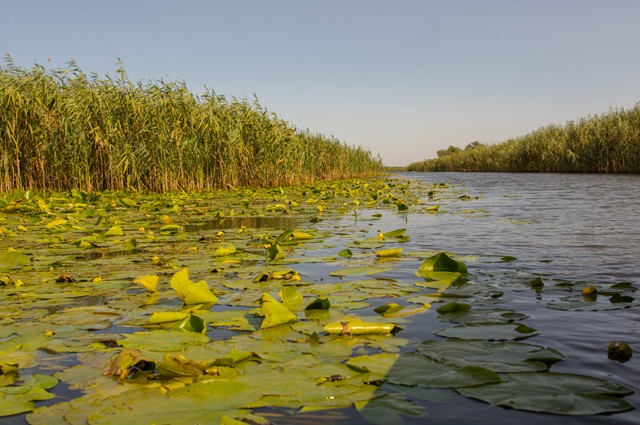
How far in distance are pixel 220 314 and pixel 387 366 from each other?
3.46 ft

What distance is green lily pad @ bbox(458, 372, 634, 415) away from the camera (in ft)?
4.69

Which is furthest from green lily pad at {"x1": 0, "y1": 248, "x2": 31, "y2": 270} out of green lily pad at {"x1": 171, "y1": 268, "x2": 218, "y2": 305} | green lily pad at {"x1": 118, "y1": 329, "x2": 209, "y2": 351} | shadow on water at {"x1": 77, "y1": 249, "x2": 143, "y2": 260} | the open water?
the open water

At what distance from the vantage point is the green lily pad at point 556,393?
143 cm

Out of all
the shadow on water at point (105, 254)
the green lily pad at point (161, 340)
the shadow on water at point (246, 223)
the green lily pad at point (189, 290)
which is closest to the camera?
the green lily pad at point (161, 340)

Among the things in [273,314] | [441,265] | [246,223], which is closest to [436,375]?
[273,314]

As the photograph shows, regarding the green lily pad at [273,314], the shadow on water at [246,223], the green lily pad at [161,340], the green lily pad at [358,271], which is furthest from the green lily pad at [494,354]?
the shadow on water at [246,223]

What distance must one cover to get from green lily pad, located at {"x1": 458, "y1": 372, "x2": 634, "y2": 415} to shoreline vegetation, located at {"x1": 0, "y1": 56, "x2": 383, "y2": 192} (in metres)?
10.4

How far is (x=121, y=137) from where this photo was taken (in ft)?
35.8

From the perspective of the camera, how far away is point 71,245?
16.0 ft

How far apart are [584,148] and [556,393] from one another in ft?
85.6

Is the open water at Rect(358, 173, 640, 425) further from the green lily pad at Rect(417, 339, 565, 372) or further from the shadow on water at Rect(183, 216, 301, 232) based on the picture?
the shadow on water at Rect(183, 216, 301, 232)

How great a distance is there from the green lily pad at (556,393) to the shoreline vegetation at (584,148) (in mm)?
22939

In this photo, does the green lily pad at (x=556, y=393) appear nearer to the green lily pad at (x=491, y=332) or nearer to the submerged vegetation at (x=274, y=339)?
the submerged vegetation at (x=274, y=339)

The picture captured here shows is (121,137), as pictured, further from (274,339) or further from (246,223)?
(274,339)
